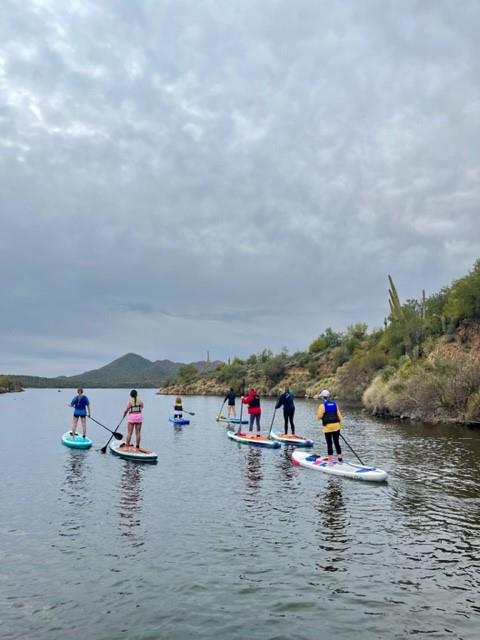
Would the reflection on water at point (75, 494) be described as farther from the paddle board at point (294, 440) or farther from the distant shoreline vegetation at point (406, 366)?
the distant shoreline vegetation at point (406, 366)

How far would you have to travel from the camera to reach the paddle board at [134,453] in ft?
64.1

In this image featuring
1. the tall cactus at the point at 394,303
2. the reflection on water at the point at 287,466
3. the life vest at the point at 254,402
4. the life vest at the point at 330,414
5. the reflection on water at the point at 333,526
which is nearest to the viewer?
the reflection on water at the point at 333,526

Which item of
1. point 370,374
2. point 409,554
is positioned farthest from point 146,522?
point 370,374

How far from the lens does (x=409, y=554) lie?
371 inches

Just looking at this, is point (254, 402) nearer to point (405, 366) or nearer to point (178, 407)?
point (178, 407)

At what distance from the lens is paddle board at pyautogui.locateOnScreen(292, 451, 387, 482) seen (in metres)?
15.8

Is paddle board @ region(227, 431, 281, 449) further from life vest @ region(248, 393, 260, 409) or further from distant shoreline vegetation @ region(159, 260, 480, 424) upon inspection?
distant shoreline vegetation @ region(159, 260, 480, 424)

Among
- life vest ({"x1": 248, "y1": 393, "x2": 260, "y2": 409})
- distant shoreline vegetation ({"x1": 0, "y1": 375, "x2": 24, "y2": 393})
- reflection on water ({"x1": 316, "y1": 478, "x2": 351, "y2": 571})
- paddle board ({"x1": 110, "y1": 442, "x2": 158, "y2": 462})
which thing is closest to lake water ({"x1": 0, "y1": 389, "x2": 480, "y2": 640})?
reflection on water ({"x1": 316, "y1": 478, "x2": 351, "y2": 571})

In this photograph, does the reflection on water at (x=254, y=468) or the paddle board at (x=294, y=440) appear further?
the paddle board at (x=294, y=440)

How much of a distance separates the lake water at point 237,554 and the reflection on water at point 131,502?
0.06 metres

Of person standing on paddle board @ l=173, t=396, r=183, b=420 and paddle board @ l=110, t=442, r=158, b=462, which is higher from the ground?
person standing on paddle board @ l=173, t=396, r=183, b=420

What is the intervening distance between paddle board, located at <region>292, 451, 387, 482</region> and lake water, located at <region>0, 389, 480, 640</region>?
397 mm

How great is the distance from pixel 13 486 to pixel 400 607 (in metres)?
11.9

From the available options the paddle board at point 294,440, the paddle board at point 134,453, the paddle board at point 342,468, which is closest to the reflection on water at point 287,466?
the paddle board at point 342,468
